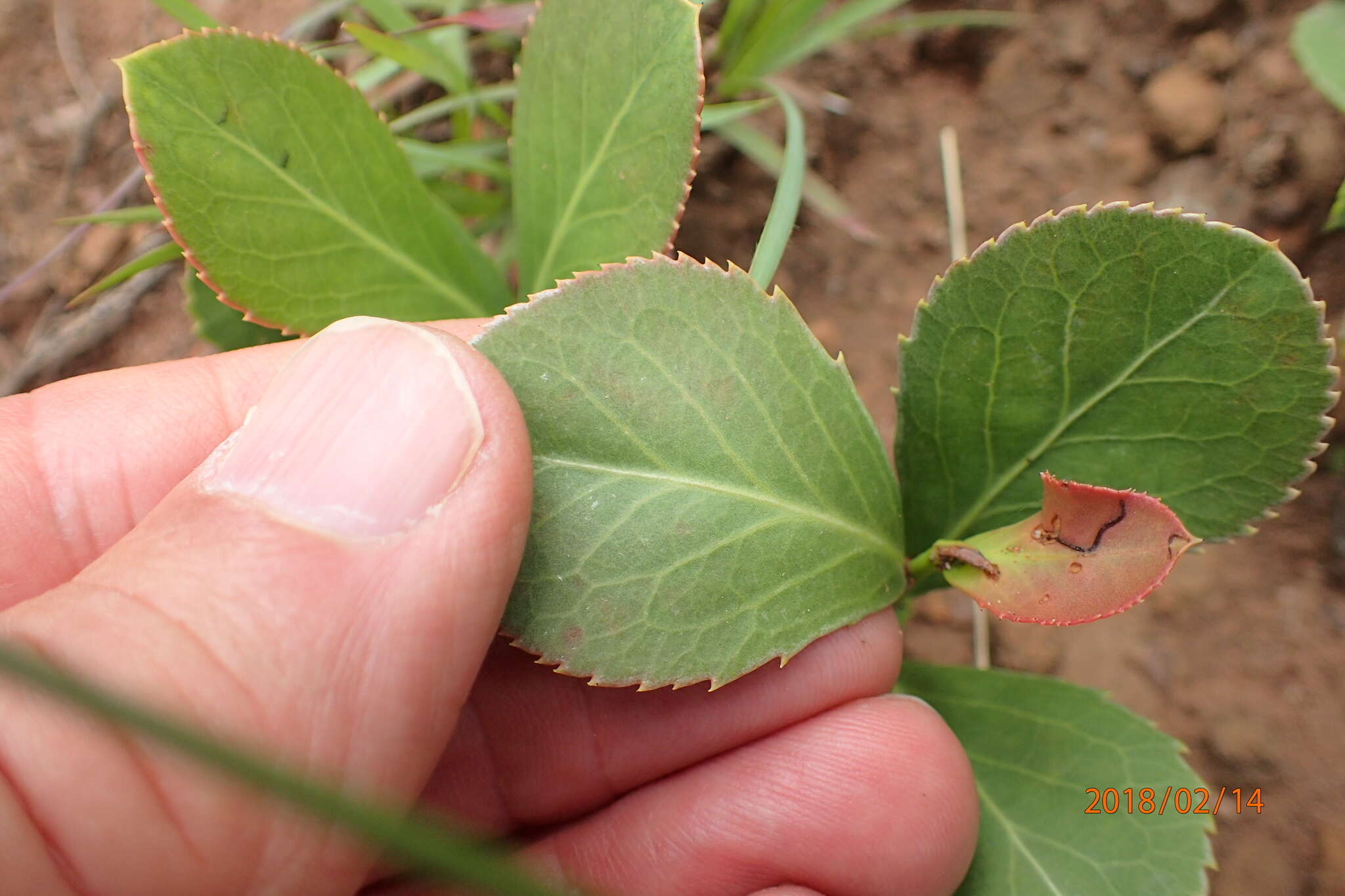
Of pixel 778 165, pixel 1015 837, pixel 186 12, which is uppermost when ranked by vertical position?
pixel 186 12

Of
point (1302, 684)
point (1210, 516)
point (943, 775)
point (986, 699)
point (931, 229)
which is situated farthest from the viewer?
point (931, 229)

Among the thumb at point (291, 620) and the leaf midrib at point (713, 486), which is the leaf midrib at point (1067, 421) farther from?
the thumb at point (291, 620)

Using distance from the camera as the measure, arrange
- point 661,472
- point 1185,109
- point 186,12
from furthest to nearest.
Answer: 1. point 1185,109
2. point 186,12
3. point 661,472

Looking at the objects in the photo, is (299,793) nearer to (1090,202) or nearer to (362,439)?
(362,439)

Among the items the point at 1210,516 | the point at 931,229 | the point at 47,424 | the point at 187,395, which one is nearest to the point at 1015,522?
the point at 1210,516

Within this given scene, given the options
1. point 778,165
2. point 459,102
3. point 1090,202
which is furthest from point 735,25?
point 1090,202

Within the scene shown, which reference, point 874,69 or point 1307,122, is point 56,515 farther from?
point 1307,122

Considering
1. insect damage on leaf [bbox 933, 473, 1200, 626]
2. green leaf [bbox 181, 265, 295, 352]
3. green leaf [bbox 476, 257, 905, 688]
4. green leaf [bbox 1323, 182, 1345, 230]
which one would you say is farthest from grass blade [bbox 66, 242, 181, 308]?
green leaf [bbox 1323, 182, 1345, 230]
